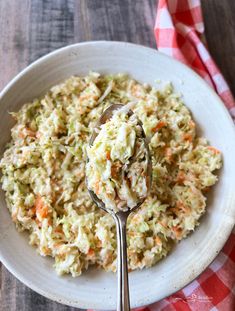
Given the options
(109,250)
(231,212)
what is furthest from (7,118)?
(231,212)

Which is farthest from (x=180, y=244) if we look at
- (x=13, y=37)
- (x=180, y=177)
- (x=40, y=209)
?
(x=13, y=37)

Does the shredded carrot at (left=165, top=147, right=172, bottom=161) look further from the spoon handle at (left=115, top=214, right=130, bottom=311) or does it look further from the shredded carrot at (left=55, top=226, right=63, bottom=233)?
the shredded carrot at (left=55, top=226, right=63, bottom=233)

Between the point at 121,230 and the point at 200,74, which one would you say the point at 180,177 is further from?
the point at 200,74

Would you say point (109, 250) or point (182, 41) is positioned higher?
point (182, 41)

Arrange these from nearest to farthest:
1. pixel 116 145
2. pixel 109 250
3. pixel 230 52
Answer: pixel 116 145 < pixel 109 250 < pixel 230 52

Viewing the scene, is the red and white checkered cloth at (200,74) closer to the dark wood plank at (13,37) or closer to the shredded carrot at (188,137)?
the shredded carrot at (188,137)

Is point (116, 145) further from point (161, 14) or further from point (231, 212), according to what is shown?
point (161, 14)

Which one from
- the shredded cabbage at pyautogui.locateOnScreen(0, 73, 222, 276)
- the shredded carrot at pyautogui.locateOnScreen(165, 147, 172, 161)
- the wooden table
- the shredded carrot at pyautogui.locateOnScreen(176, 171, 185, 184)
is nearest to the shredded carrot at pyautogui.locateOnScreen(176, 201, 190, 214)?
the shredded cabbage at pyautogui.locateOnScreen(0, 73, 222, 276)

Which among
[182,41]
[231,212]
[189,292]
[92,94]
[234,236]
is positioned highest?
[182,41]
